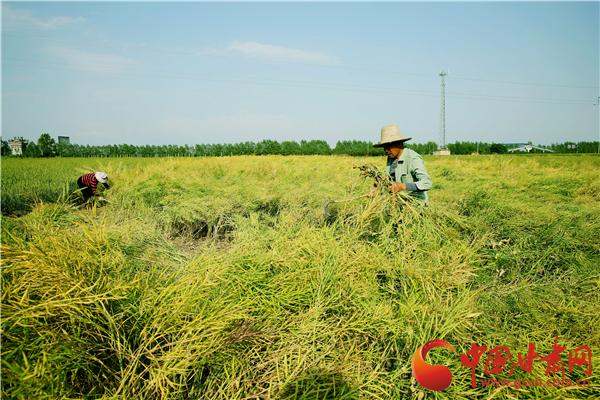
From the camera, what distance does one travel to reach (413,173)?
3311mm

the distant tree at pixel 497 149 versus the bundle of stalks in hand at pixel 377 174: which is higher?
the distant tree at pixel 497 149

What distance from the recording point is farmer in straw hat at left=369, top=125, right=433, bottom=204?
315 cm

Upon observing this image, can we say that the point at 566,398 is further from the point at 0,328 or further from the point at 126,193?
the point at 126,193

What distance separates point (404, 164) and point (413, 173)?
15 cm

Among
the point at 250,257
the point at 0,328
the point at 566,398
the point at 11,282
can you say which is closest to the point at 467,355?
the point at 566,398

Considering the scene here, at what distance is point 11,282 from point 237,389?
3.50 feet

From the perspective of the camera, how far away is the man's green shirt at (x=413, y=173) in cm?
309

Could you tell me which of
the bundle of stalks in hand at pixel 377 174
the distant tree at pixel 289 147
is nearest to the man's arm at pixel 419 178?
the bundle of stalks in hand at pixel 377 174

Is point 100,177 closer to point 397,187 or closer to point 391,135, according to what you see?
point 391,135

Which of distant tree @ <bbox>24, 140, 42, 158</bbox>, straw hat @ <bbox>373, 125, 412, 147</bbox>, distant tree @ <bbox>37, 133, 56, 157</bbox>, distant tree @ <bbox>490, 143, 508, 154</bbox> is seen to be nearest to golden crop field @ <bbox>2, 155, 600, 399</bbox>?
straw hat @ <bbox>373, 125, 412, 147</bbox>

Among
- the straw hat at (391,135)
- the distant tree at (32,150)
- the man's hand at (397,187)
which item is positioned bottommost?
the man's hand at (397,187)

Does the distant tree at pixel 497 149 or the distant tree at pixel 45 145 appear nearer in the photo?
the distant tree at pixel 45 145

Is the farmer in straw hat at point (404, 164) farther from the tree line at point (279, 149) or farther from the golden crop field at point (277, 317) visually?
→ the tree line at point (279, 149)

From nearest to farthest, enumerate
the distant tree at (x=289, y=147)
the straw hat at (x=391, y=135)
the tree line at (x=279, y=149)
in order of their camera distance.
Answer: the straw hat at (x=391, y=135)
the tree line at (x=279, y=149)
the distant tree at (x=289, y=147)
